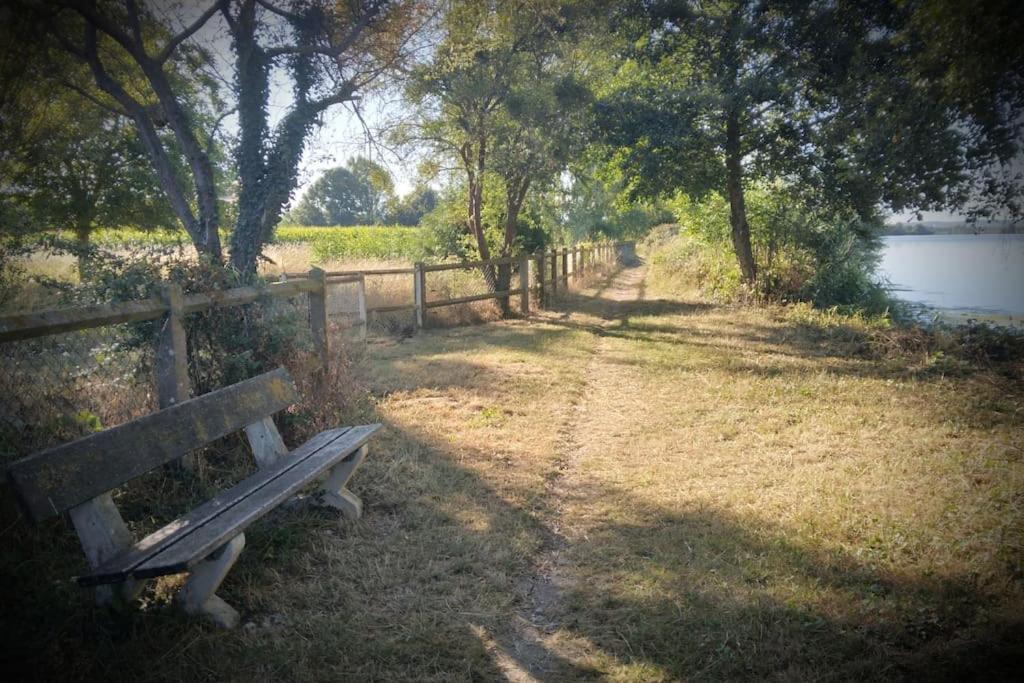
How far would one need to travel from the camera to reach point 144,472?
2752 mm

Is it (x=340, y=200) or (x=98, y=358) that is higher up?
(x=340, y=200)

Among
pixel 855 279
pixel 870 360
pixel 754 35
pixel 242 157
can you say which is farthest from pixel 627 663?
pixel 855 279

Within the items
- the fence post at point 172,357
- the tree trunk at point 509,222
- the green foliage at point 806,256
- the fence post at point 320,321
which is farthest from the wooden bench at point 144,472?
the green foliage at point 806,256

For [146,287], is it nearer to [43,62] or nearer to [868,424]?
[43,62]

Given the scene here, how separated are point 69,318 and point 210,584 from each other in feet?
5.60

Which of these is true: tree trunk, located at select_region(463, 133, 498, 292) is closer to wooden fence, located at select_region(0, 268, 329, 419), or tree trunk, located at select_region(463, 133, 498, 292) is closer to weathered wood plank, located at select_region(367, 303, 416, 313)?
weathered wood plank, located at select_region(367, 303, 416, 313)

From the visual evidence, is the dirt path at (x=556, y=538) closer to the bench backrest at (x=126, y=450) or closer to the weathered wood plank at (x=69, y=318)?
the bench backrest at (x=126, y=450)

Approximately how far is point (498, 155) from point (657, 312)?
18.8 ft

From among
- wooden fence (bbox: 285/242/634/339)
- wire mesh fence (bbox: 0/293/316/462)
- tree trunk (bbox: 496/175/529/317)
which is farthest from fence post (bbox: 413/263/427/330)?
wire mesh fence (bbox: 0/293/316/462)

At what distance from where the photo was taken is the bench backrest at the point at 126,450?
2.28m

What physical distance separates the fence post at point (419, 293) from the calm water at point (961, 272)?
32.8ft

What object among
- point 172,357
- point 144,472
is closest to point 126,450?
point 144,472

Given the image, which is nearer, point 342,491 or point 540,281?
point 342,491

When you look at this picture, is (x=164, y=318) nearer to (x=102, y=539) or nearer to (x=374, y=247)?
(x=102, y=539)
